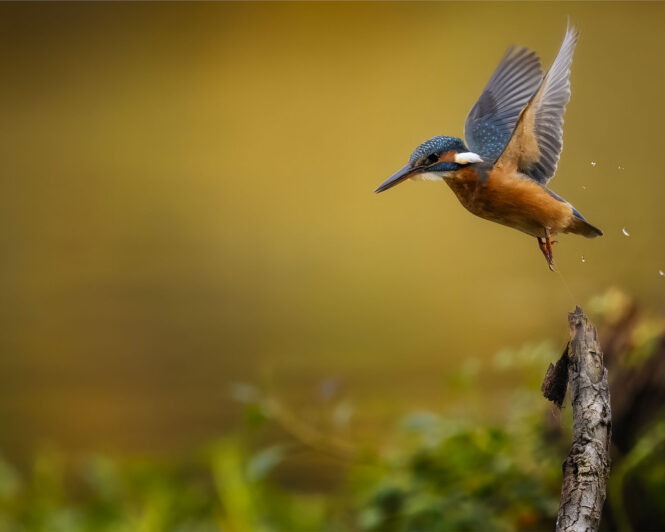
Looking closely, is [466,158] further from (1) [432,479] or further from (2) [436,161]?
(1) [432,479]

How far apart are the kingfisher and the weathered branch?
0.04m

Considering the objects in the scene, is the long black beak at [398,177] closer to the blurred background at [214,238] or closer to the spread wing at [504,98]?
the spread wing at [504,98]

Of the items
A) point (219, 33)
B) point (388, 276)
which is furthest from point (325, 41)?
point (388, 276)

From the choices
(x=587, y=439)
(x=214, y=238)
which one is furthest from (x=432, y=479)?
(x=214, y=238)

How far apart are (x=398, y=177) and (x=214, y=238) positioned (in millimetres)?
1626

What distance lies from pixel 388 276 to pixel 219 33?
686mm

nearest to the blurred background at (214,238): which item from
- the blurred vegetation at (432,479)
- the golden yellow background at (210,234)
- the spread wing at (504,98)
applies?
the golden yellow background at (210,234)

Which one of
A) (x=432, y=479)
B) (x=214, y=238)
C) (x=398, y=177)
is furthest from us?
(x=214, y=238)

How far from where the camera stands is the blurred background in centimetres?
181

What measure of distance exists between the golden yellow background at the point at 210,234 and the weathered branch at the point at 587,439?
139 centimetres

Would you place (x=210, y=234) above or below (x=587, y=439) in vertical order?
above

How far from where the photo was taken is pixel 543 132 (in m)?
0.36

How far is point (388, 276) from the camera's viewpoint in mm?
1856

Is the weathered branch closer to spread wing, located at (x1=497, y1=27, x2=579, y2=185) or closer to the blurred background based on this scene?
spread wing, located at (x1=497, y1=27, x2=579, y2=185)
